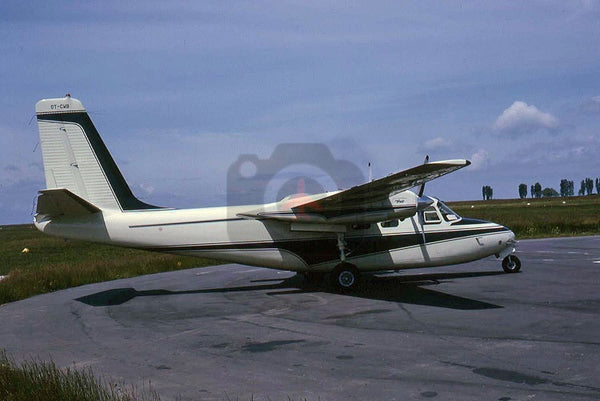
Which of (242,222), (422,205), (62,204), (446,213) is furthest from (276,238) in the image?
(62,204)

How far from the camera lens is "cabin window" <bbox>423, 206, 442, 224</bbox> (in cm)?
2056

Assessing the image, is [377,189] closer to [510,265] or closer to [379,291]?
[379,291]

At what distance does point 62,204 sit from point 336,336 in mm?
10065

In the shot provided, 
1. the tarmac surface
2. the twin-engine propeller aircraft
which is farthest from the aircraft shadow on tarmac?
the twin-engine propeller aircraft

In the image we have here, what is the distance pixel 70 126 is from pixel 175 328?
27.5 feet

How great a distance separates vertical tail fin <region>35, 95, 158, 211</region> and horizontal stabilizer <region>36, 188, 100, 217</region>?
2.07ft

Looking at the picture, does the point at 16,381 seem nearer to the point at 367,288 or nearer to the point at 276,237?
the point at 276,237

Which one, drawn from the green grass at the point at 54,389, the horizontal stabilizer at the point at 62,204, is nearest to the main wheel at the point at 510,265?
the horizontal stabilizer at the point at 62,204

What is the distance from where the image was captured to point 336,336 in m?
12.9

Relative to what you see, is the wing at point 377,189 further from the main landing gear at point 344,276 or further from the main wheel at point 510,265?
the main wheel at point 510,265

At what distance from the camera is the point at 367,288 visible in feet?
65.6

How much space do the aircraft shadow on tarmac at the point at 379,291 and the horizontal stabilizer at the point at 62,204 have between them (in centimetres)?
311

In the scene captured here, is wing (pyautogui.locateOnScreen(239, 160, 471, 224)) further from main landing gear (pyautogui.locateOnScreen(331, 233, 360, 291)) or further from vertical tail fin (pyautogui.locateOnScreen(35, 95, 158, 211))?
vertical tail fin (pyautogui.locateOnScreen(35, 95, 158, 211))

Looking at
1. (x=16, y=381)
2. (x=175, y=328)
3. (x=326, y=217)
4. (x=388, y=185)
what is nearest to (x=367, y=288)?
(x=326, y=217)
